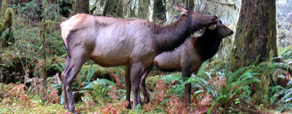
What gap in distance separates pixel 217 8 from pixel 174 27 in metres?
5.64

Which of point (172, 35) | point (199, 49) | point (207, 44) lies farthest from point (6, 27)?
point (207, 44)

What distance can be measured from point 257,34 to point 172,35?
2538mm

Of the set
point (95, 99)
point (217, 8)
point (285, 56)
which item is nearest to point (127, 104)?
point (95, 99)

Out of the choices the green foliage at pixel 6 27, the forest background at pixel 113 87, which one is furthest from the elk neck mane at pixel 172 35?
the green foliage at pixel 6 27

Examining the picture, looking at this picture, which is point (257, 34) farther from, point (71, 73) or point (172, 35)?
point (71, 73)

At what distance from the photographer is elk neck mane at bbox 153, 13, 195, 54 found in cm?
511

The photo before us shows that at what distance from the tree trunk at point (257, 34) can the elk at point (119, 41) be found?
5.40 ft

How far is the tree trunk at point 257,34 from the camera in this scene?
251 inches

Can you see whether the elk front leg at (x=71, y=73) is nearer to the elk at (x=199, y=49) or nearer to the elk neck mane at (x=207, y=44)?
the elk at (x=199, y=49)

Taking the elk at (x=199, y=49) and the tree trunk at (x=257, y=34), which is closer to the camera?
the elk at (x=199, y=49)

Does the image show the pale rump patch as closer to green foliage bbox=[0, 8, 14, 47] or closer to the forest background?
the forest background

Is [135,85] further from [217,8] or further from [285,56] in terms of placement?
[217,8]

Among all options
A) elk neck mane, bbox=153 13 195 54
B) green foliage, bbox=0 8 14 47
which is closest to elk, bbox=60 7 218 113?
elk neck mane, bbox=153 13 195 54

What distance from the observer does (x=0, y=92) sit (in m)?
5.64
